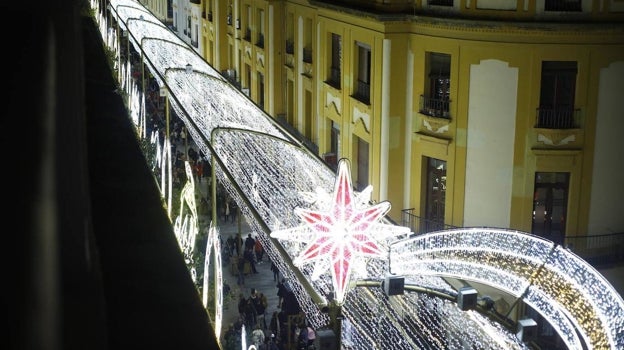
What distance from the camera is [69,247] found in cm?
246

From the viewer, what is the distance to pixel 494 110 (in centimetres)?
2028

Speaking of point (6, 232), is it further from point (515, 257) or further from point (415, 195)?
point (415, 195)

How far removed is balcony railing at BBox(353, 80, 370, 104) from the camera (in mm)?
23359

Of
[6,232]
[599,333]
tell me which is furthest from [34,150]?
[599,333]

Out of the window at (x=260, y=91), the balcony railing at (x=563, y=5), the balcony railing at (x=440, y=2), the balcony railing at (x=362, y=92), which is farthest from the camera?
the window at (x=260, y=91)

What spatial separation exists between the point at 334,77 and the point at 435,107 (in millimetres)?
5857

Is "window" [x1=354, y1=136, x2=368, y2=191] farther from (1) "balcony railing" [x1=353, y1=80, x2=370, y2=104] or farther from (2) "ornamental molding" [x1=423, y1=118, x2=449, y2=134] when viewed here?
(2) "ornamental molding" [x1=423, y1=118, x2=449, y2=134]

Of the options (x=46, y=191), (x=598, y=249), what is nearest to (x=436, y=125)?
(x=598, y=249)

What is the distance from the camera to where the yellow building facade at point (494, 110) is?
19359 mm

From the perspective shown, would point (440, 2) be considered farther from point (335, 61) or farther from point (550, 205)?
point (335, 61)

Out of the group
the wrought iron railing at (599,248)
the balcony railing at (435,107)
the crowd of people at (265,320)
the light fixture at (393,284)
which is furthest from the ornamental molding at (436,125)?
the light fixture at (393,284)

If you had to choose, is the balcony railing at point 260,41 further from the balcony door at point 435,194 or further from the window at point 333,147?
the balcony door at point 435,194

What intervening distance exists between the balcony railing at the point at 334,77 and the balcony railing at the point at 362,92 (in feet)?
5.25

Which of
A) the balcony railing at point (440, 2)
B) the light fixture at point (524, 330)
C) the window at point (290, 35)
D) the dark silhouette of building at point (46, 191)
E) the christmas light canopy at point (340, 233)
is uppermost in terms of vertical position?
the dark silhouette of building at point (46, 191)
